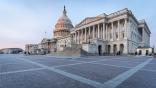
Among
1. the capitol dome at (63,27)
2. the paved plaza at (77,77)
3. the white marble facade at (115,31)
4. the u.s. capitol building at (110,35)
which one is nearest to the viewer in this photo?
the paved plaza at (77,77)

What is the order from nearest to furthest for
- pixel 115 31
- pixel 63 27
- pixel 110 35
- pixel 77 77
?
1. pixel 77 77
2. pixel 115 31
3. pixel 110 35
4. pixel 63 27

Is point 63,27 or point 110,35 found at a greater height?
point 63,27

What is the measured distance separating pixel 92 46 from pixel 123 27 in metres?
16.8

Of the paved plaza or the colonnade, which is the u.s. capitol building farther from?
the paved plaza

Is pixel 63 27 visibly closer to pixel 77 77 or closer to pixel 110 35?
pixel 110 35

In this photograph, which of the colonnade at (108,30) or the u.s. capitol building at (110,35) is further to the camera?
the colonnade at (108,30)

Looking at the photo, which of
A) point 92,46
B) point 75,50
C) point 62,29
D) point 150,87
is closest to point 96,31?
point 92,46

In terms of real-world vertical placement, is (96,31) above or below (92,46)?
above

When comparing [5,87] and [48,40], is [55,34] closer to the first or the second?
[48,40]

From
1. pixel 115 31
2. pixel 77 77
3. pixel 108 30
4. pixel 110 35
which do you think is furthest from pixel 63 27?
pixel 77 77

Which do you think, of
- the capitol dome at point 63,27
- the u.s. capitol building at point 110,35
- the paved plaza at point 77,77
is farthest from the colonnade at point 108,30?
the paved plaza at point 77,77

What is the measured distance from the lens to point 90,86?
6992mm

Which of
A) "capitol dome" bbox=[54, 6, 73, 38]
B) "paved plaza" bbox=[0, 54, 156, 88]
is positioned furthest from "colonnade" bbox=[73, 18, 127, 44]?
"paved plaza" bbox=[0, 54, 156, 88]

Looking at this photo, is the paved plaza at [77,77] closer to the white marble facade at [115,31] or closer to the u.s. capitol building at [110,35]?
the u.s. capitol building at [110,35]
